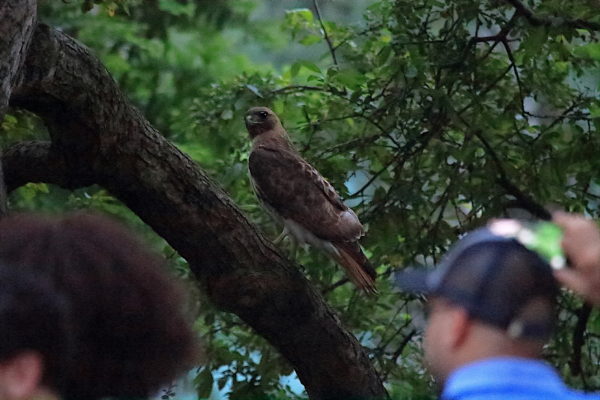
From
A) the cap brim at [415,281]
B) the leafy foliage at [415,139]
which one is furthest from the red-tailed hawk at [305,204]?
the cap brim at [415,281]

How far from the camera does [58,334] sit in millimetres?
1423

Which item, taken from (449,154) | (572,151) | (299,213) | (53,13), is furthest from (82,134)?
(53,13)

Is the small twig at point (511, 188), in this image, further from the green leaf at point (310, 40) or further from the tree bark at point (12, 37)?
the tree bark at point (12, 37)

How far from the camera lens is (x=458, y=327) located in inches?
57.2

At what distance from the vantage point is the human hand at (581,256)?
56.4 inches

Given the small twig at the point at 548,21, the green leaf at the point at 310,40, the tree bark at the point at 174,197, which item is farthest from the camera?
the green leaf at the point at 310,40

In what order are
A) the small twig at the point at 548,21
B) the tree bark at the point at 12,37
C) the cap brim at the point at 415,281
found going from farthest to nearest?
the small twig at the point at 548,21
the tree bark at the point at 12,37
the cap brim at the point at 415,281

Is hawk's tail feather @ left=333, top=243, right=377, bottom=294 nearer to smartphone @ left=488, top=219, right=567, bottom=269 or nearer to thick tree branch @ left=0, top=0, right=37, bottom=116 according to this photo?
thick tree branch @ left=0, top=0, right=37, bottom=116

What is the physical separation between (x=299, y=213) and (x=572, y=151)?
3.83 ft

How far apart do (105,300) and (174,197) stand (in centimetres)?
224

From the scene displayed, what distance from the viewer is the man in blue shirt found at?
1.42 meters

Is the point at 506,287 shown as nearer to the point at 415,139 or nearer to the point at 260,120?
the point at 415,139

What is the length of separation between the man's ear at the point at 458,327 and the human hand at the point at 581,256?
13 centimetres

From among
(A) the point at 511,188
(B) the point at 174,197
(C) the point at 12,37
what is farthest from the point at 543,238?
(A) the point at 511,188
